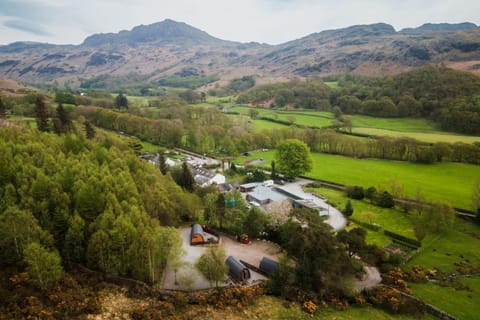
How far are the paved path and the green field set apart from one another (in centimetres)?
513

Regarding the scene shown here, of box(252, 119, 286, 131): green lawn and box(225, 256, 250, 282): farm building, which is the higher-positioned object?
box(252, 119, 286, 131): green lawn

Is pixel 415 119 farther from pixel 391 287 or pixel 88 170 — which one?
pixel 88 170

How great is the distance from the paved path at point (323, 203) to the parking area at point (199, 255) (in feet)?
40.8

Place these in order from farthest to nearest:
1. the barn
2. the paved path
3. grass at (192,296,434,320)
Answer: the paved path
the barn
grass at (192,296,434,320)

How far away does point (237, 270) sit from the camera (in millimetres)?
29438

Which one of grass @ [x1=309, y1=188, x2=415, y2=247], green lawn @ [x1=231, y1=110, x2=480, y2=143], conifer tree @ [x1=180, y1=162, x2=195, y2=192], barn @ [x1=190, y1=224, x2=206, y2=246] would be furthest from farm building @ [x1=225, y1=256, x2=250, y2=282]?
green lawn @ [x1=231, y1=110, x2=480, y2=143]

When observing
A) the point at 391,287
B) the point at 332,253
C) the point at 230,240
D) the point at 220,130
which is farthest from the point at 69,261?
the point at 220,130

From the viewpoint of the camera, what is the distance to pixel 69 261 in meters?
26.7

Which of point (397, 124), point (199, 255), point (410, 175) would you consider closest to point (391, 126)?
point (397, 124)

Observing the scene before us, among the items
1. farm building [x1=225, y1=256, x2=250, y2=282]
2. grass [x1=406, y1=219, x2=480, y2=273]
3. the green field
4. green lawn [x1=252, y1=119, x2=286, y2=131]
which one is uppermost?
green lawn [x1=252, y1=119, x2=286, y2=131]

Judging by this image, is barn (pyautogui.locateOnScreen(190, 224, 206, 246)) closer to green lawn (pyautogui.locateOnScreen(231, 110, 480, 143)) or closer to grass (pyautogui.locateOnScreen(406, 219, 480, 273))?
grass (pyautogui.locateOnScreen(406, 219, 480, 273))

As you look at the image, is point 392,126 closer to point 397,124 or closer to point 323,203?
point 397,124

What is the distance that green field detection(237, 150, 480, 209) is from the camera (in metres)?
54.0

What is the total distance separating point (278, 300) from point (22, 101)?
107 metres
